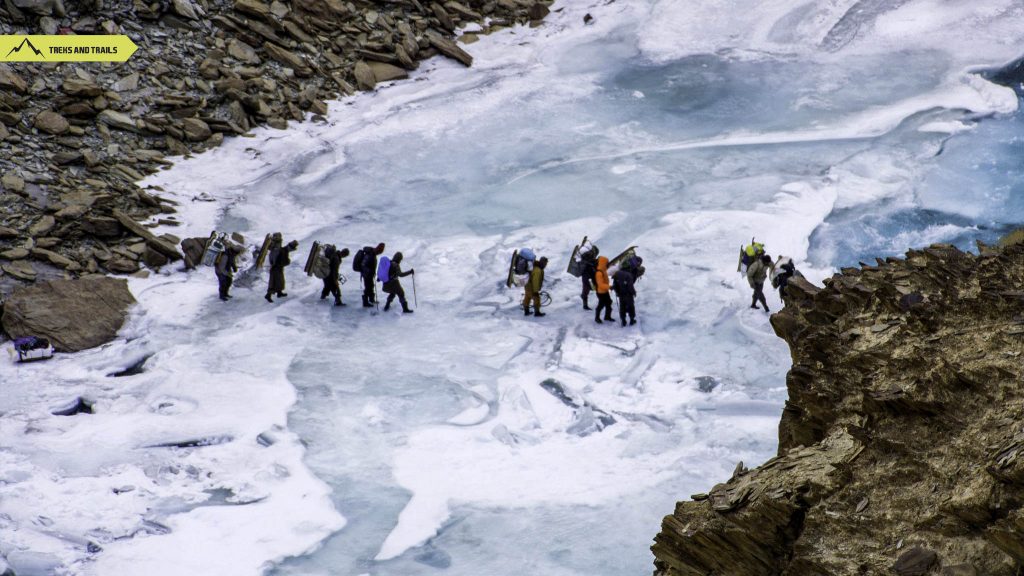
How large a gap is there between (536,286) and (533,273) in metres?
0.24

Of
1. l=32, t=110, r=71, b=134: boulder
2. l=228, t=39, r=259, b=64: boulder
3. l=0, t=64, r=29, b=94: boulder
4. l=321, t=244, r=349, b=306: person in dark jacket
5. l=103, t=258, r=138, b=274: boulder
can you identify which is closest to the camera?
l=321, t=244, r=349, b=306: person in dark jacket

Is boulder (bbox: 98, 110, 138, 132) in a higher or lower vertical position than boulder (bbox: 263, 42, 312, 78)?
lower

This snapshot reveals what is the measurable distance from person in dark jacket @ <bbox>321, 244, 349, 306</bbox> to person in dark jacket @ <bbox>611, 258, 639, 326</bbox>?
430 centimetres

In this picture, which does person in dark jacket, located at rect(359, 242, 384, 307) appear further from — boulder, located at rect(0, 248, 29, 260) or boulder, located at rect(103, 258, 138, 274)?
boulder, located at rect(0, 248, 29, 260)

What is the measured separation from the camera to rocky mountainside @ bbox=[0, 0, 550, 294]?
1792 cm

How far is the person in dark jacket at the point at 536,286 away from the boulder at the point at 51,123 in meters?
9.72

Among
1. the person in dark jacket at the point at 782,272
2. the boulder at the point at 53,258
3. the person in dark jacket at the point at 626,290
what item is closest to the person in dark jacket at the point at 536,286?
the person in dark jacket at the point at 626,290

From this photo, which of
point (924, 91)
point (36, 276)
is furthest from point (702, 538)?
point (924, 91)

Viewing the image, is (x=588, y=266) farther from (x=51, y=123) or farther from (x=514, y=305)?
(x=51, y=123)

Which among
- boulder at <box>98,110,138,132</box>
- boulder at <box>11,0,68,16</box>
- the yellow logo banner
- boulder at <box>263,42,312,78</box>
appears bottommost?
boulder at <box>98,110,138,132</box>

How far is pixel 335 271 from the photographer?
1659 centimetres

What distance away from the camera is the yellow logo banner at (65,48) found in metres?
21.2

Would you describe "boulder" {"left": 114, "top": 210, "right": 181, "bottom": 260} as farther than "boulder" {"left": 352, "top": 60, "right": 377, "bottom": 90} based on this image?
No

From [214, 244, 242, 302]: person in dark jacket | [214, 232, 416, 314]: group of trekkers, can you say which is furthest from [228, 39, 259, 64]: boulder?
[214, 244, 242, 302]: person in dark jacket
